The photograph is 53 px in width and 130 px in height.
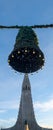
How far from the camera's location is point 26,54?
34.5 metres

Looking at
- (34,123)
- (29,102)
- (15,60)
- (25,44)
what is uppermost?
(29,102)

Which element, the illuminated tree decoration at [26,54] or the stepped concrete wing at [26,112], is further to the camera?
the stepped concrete wing at [26,112]

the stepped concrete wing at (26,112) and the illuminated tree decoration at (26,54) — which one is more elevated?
the stepped concrete wing at (26,112)

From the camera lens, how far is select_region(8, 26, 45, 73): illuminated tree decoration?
2745 cm

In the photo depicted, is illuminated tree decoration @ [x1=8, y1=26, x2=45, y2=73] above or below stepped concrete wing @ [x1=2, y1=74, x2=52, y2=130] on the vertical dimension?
below

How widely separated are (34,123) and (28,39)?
4524 inches

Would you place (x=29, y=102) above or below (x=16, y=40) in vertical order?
above

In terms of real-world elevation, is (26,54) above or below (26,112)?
below

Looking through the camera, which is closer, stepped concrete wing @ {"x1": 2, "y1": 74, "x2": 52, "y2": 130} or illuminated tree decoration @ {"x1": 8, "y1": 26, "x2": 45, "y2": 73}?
illuminated tree decoration @ {"x1": 8, "y1": 26, "x2": 45, "y2": 73}

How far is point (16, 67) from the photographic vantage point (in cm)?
3550

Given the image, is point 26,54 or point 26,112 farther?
point 26,112

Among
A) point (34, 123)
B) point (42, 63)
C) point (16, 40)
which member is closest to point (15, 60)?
point (42, 63)

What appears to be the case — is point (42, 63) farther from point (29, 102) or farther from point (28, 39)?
point (29, 102)

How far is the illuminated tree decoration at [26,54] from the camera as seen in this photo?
90.1ft
